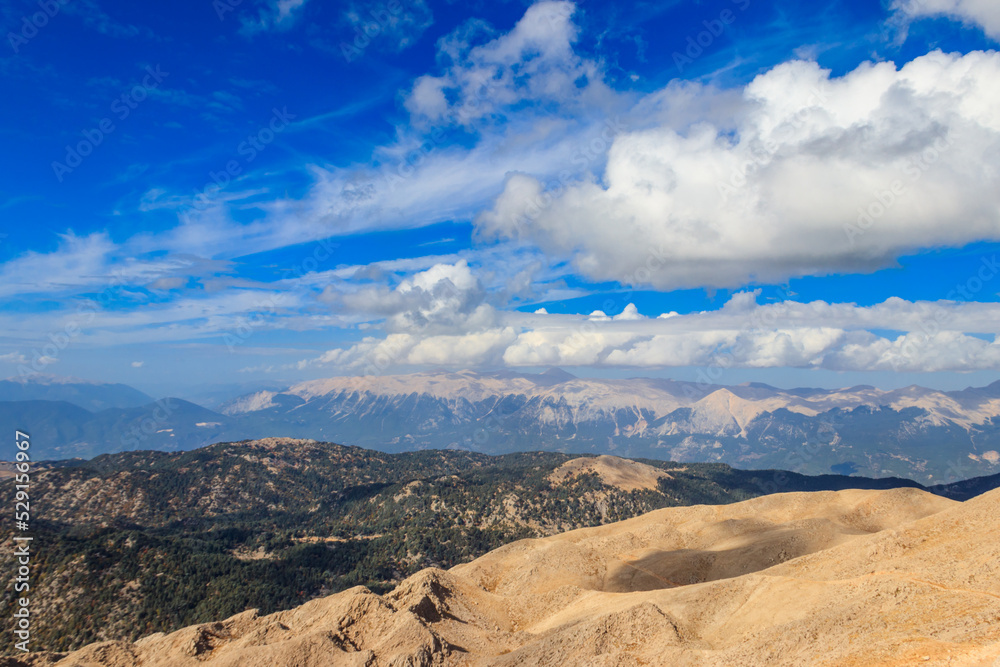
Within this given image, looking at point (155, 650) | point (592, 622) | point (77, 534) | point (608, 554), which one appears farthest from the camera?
point (77, 534)

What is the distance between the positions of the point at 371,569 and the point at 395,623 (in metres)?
153

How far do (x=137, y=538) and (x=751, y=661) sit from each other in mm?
175573

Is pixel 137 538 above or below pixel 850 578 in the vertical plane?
below

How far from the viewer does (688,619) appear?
49.7m

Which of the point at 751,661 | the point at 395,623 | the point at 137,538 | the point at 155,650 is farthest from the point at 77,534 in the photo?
the point at 751,661

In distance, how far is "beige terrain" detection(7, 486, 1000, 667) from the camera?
3466 cm

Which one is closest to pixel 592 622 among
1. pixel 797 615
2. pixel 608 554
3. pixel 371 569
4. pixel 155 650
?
pixel 797 615

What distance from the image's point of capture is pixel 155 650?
171 ft

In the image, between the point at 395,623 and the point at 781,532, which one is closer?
the point at 395,623

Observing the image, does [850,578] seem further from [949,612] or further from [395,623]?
[395,623]

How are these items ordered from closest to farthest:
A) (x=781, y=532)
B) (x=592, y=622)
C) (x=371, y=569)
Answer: (x=592, y=622)
(x=781, y=532)
(x=371, y=569)

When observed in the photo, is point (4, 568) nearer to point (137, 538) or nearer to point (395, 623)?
point (137, 538)

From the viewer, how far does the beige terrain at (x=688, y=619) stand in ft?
114

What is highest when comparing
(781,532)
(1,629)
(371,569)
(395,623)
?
(395,623)
